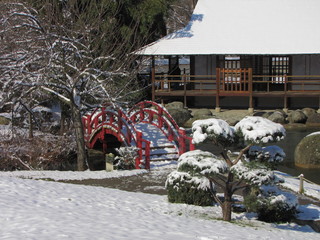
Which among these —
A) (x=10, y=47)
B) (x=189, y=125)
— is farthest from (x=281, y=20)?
(x=10, y=47)

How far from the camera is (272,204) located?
46.6 feet

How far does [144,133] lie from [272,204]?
35.7ft

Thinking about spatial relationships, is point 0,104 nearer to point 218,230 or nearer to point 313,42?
point 218,230

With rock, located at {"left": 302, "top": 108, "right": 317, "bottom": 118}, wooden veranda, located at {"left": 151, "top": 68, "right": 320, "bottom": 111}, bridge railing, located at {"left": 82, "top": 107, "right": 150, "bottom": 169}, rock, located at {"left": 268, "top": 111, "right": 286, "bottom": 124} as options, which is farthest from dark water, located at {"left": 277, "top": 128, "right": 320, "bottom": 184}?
bridge railing, located at {"left": 82, "top": 107, "right": 150, "bottom": 169}

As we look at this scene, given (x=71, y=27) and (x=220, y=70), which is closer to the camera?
(x=71, y=27)

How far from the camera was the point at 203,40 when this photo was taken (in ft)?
121

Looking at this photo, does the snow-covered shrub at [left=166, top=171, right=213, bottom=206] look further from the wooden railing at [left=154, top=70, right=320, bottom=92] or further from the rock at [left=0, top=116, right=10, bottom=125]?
the wooden railing at [left=154, top=70, right=320, bottom=92]

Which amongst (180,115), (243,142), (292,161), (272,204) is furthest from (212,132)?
(180,115)

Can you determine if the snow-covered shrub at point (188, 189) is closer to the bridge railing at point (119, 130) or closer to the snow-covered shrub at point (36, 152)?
the bridge railing at point (119, 130)

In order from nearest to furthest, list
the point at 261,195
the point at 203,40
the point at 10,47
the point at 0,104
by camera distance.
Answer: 1. the point at 261,195
2. the point at 0,104
3. the point at 10,47
4. the point at 203,40

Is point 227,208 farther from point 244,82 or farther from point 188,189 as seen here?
point 244,82

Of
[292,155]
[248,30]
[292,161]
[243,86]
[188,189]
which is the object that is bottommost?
[292,161]

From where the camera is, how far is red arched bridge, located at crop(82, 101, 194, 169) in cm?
2223

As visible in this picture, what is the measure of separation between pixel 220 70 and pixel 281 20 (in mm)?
4957
